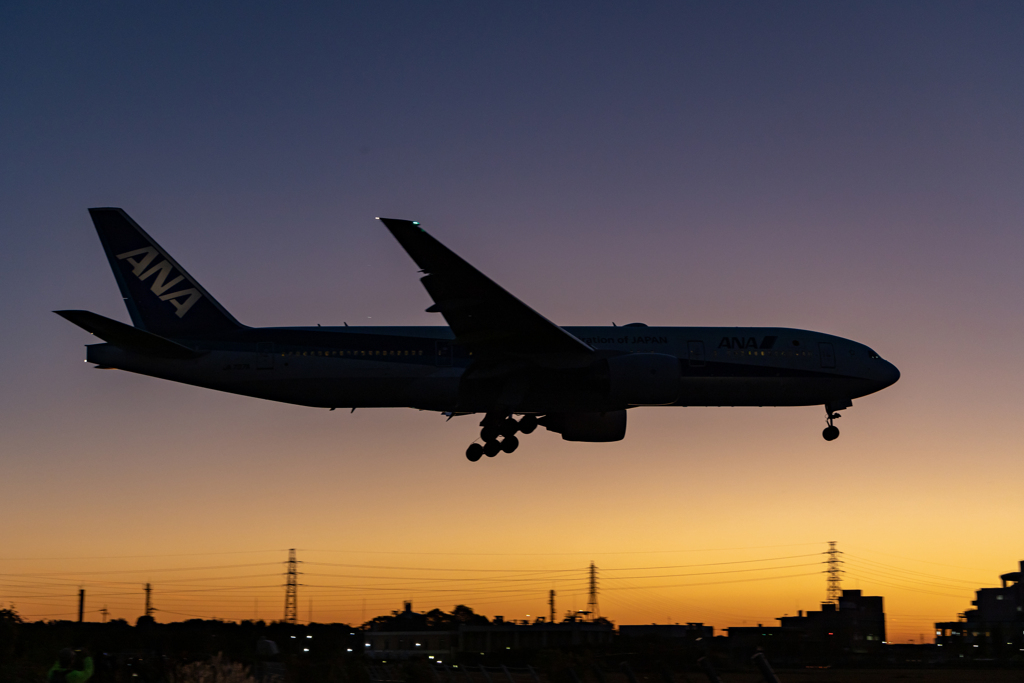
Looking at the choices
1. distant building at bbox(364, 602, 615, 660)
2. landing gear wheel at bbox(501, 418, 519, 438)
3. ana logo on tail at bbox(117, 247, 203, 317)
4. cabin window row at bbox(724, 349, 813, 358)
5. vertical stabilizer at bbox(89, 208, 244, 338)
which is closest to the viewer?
landing gear wheel at bbox(501, 418, 519, 438)

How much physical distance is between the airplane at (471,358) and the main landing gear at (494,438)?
34 millimetres

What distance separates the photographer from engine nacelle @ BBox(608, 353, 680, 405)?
2467 centimetres

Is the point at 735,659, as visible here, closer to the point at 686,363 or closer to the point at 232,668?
the point at 686,363

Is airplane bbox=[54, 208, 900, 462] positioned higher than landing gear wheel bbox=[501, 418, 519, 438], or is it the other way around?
airplane bbox=[54, 208, 900, 462]

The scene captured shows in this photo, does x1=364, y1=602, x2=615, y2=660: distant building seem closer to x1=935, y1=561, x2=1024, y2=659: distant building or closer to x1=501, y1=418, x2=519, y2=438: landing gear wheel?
x1=501, y1=418, x2=519, y2=438: landing gear wheel

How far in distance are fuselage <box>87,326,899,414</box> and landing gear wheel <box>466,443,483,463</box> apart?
1.10m

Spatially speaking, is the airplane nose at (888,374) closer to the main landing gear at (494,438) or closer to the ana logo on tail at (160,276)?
the main landing gear at (494,438)

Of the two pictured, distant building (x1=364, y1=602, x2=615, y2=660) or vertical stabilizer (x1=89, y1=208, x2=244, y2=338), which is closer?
vertical stabilizer (x1=89, y1=208, x2=244, y2=338)

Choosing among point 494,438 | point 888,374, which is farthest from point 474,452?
point 888,374

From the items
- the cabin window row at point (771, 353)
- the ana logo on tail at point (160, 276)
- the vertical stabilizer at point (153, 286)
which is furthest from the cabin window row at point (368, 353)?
the cabin window row at point (771, 353)

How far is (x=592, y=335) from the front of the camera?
2716 centimetres

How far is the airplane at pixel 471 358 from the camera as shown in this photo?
24.7 metres

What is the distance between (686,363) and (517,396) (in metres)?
5.12

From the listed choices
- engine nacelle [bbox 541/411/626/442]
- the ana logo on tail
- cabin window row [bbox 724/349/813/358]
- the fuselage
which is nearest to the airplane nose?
cabin window row [bbox 724/349/813/358]
